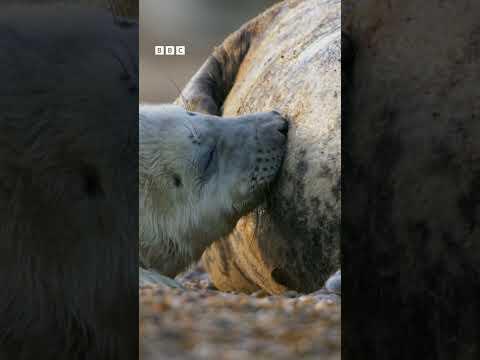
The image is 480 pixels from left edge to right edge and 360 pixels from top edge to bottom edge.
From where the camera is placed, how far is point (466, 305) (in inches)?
77.0

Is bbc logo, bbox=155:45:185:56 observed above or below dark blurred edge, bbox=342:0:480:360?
above

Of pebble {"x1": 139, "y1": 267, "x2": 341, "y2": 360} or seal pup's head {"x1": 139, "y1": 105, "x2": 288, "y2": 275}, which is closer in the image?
pebble {"x1": 139, "y1": 267, "x2": 341, "y2": 360}

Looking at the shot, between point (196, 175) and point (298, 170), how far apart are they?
37 cm

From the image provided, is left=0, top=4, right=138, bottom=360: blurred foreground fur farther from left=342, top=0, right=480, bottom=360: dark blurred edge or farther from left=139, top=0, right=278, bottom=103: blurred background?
left=342, top=0, right=480, bottom=360: dark blurred edge

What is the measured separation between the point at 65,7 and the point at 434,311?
131 cm

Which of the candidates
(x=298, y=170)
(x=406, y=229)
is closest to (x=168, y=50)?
(x=298, y=170)

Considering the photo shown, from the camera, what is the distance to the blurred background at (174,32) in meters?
2.01

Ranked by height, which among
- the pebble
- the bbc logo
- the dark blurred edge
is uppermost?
the bbc logo

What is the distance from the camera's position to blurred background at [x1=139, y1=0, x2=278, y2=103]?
6.58 ft

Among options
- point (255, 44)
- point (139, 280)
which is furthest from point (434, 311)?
point (255, 44)

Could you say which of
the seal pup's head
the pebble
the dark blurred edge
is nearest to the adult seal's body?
the seal pup's head

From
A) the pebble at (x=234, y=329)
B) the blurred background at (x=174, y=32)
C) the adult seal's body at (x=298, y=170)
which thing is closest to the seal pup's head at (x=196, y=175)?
the adult seal's body at (x=298, y=170)

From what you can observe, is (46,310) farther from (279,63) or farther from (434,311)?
(279,63)

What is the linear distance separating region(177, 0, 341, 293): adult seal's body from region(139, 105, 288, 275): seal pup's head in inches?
2.5
